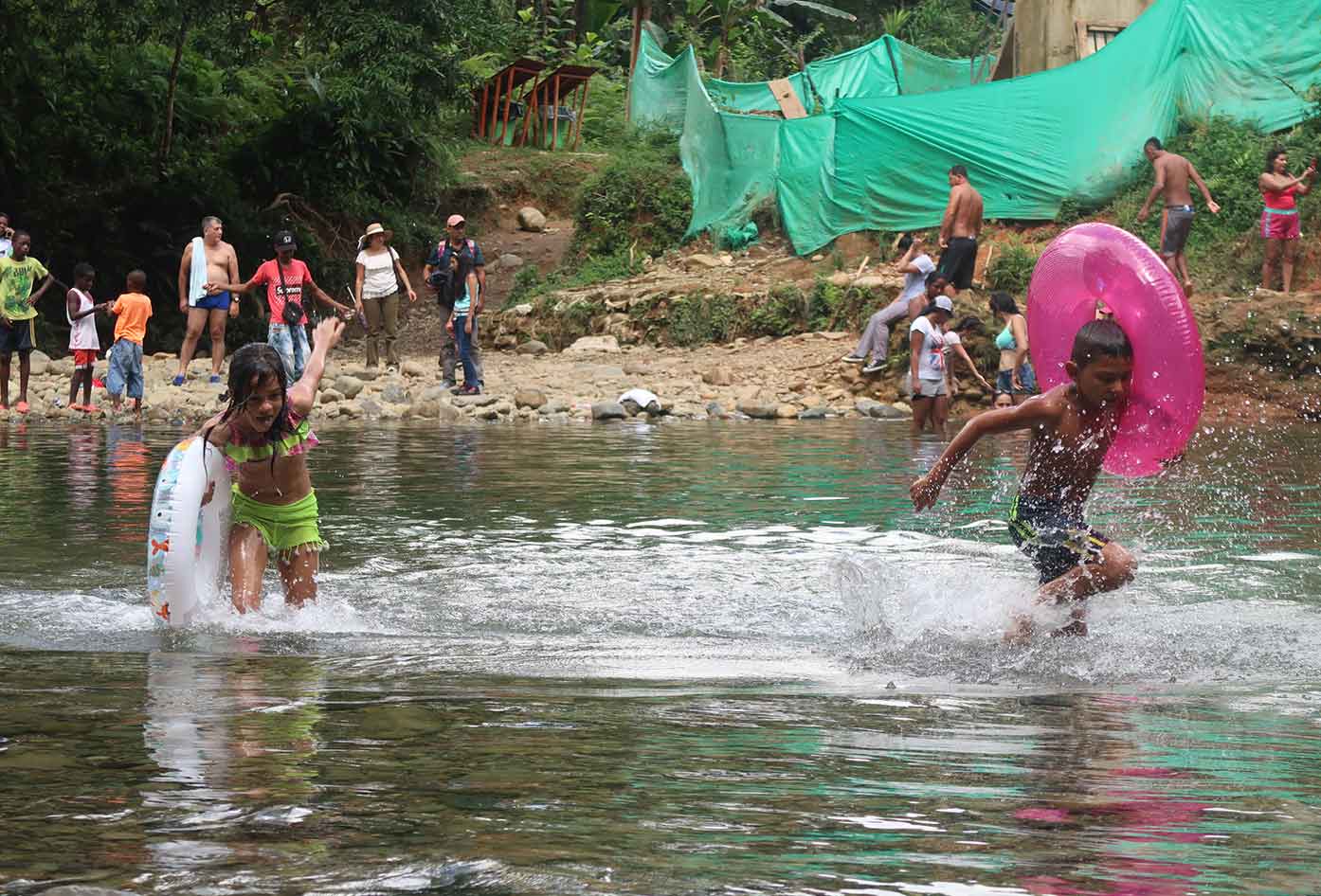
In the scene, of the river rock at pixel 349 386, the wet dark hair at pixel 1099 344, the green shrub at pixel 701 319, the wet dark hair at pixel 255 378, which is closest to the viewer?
the wet dark hair at pixel 1099 344

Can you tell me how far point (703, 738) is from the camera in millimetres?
4094

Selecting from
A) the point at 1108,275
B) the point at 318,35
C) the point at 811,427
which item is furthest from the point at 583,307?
the point at 1108,275

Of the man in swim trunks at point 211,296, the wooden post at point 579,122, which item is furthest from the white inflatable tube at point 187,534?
the wooden post at point 579,122

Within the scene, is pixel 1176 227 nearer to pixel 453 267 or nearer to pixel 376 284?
pixel 453 267

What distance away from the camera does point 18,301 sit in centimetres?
1628

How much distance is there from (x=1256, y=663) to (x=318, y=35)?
66.9ft

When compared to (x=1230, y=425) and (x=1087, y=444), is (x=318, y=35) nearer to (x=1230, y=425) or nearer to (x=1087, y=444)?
(x=1230, y=425)

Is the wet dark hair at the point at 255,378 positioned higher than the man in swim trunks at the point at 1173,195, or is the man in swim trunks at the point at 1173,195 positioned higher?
the man in swim trunks at the point at 1173,195

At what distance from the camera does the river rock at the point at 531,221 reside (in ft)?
97.1

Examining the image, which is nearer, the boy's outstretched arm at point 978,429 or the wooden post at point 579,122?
the boy's outstretched arm at point 978,429

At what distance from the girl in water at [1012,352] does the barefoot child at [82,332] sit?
897cm

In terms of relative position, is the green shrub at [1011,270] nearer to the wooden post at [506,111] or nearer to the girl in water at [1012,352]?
the girl in water at [1012,352]

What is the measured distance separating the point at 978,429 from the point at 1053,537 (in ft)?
1.84

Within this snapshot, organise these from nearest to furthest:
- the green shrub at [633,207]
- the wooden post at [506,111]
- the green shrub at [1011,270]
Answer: the green shrub at [1011,270] → the green shrub at [633,207] → the wooden post at [506,111]
